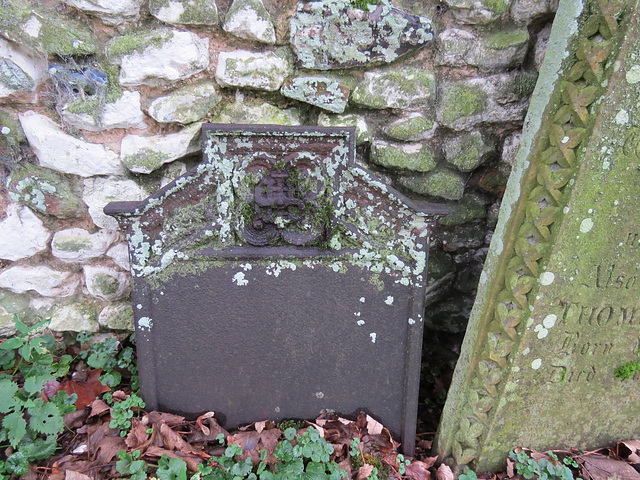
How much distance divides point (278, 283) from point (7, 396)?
3.50ft

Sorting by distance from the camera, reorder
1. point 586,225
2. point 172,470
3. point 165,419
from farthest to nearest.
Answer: point 165,419, point 172,470, point 586,225

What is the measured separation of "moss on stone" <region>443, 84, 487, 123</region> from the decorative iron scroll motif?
0.63 metres

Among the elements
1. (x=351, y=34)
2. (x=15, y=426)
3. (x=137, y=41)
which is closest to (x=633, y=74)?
(x=351, y=34)

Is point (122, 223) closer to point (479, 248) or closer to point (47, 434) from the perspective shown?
point (47, 434)

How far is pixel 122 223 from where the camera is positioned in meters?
1.51

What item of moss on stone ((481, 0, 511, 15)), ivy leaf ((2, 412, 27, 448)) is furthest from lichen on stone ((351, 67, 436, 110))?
ivy leaf ((2, 412, 27, 448))

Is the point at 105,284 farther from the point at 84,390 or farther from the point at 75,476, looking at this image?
the point at 75,476

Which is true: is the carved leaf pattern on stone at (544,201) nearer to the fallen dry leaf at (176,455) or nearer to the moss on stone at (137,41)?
the fallen dry leaf at (176,455)

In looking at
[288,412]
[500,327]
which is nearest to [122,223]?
[288,412]

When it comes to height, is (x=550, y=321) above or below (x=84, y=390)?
above

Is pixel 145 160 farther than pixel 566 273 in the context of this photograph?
Yes

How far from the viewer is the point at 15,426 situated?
1.50 m

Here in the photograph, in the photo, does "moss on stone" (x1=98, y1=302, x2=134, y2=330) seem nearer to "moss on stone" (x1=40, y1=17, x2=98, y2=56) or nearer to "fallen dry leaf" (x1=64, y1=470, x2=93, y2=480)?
Answer: "fallen dry leaf" (x1=64, y1=470, x2=93, y2=480)

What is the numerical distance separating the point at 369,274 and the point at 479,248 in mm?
701
